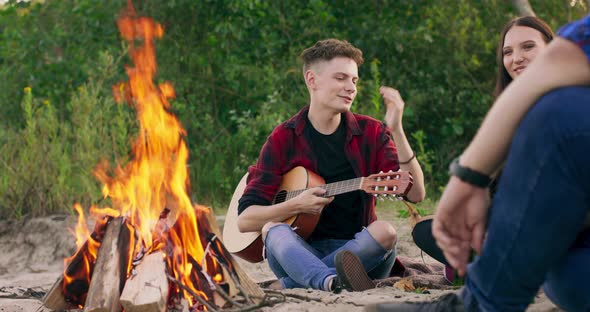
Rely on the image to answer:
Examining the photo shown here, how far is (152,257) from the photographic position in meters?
3.81

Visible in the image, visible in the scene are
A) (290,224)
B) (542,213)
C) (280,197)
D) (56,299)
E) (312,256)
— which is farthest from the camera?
(280,197)

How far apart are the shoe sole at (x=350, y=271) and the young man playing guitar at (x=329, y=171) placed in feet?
1.20

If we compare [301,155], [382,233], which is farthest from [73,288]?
[382,233]

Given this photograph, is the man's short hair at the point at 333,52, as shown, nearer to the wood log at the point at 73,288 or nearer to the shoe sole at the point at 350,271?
the shoe sole at the point at 350,271

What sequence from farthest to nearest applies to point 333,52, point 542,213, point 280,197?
1. point 333,52
2. point 280,197
3. point 542,213

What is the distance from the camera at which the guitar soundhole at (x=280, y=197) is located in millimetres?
4828

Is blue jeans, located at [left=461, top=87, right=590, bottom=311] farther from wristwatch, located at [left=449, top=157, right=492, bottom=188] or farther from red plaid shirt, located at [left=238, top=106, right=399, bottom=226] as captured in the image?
red plaid shirt, located at [left=238, top=106, right=399, bottom=226]

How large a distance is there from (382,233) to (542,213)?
257 centimetres

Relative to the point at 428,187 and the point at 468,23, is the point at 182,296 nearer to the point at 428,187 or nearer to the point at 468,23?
the point at 428,187

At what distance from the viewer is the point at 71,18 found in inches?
433

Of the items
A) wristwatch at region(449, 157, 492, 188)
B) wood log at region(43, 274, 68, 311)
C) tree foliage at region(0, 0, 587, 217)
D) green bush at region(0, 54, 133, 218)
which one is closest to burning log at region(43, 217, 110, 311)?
wood log at region(43, 274, 68, 311)

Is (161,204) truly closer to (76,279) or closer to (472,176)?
(76,279)

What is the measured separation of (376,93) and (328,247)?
4146 millimetres

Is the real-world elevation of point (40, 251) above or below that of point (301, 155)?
below
